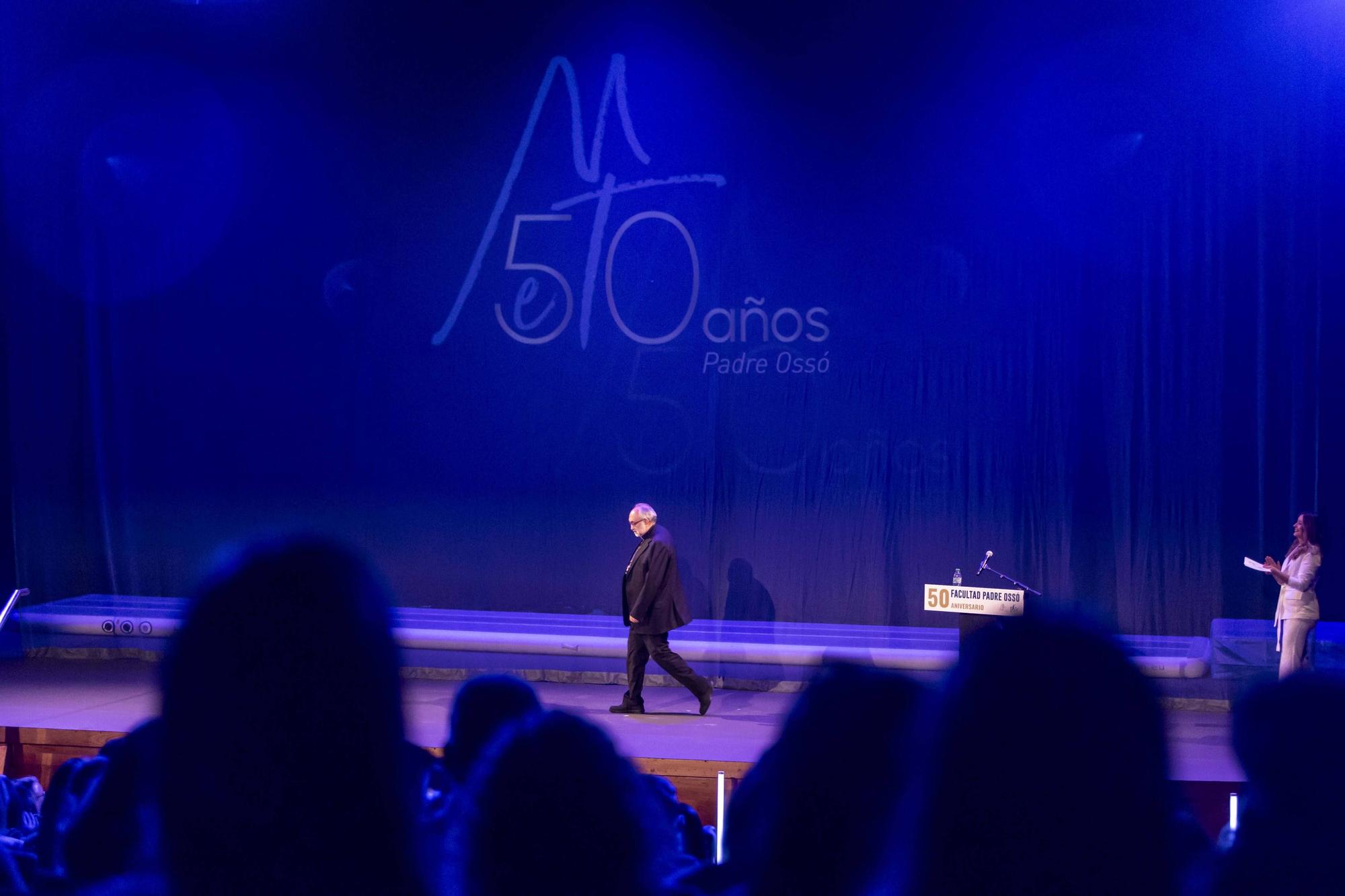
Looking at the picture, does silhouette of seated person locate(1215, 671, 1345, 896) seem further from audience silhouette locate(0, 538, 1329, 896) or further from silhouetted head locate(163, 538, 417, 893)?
silhouetted head locate(163, 538, 417, 893)

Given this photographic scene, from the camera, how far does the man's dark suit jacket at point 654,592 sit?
7.96 metres

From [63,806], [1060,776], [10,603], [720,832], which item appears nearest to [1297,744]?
[1060,776]

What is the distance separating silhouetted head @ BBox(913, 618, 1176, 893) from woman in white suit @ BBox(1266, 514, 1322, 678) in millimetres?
7384

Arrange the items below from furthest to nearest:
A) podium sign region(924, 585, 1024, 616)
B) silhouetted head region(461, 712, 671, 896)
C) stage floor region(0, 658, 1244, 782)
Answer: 1. podium sign region(924, 585, 1024, 616)
2. stage floor region(0, 658, 1244, 782)
3. silhouetted head region(461, 712, 671, 896)

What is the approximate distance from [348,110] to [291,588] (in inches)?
391

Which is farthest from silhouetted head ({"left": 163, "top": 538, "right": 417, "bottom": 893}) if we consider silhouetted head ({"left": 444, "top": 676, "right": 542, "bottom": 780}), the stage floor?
the stage floor

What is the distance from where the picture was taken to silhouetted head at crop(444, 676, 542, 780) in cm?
157

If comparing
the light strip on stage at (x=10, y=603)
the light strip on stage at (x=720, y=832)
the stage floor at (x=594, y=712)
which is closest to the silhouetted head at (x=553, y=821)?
the light strip on stage at (x=720, y=832)

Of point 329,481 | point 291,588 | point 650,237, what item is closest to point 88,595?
point 329,481

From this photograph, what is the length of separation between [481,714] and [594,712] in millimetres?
6776

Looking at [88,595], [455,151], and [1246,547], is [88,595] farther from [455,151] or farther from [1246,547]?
[1246,547]

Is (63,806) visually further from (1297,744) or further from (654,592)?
(654,592)

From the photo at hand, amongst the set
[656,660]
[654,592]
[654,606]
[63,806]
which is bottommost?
[656,660]

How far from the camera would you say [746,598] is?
9.53 meters
